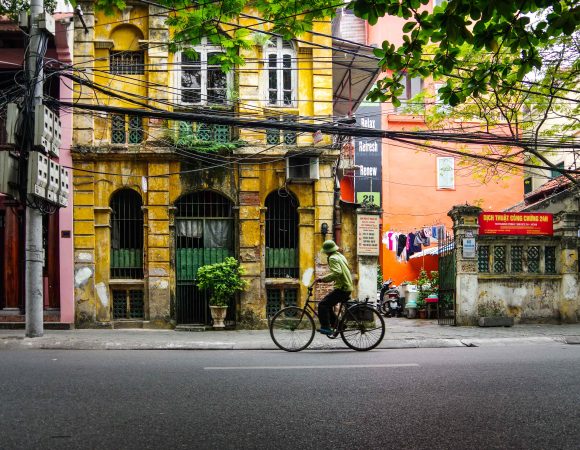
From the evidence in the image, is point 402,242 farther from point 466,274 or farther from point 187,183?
point 187,183

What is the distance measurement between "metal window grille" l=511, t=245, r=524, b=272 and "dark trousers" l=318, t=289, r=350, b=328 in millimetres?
7178

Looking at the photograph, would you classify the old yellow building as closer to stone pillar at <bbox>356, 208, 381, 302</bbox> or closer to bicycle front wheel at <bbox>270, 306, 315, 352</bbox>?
stone pillar at <bbox>356, 208, 381, 302</bbox>

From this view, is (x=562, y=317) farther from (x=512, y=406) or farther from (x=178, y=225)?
(x=512, y=406)

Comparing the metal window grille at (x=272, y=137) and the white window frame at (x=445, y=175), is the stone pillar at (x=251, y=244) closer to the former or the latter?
the metal window grille at (x=272, y=137)

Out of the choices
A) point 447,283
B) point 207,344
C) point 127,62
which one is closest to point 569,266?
point 447,283

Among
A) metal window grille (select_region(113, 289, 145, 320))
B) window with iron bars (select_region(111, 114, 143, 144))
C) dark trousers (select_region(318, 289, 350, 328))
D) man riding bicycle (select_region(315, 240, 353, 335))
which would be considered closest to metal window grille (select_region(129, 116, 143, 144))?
window with iron bars (select_region(111, 114, 143, 144))

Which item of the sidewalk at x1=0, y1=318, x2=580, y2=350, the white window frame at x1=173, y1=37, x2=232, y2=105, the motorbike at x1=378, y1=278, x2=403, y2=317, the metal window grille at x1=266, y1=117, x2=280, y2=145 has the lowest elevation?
the motorbike at x1=378, y1=278, x2=403, y2=317

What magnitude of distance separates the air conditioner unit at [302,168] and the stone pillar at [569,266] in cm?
635

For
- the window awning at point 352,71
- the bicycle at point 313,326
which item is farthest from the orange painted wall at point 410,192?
the bicycle at point 313,326

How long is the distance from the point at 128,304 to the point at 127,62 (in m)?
5.91

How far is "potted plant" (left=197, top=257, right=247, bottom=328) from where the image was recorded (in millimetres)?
14570

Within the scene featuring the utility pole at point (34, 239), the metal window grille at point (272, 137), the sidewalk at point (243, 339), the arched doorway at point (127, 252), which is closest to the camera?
the sidewalk at point (243, 339)

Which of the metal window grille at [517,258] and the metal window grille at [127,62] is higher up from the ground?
the metal window grille at [127,62]

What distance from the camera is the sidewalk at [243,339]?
11.5 meters
